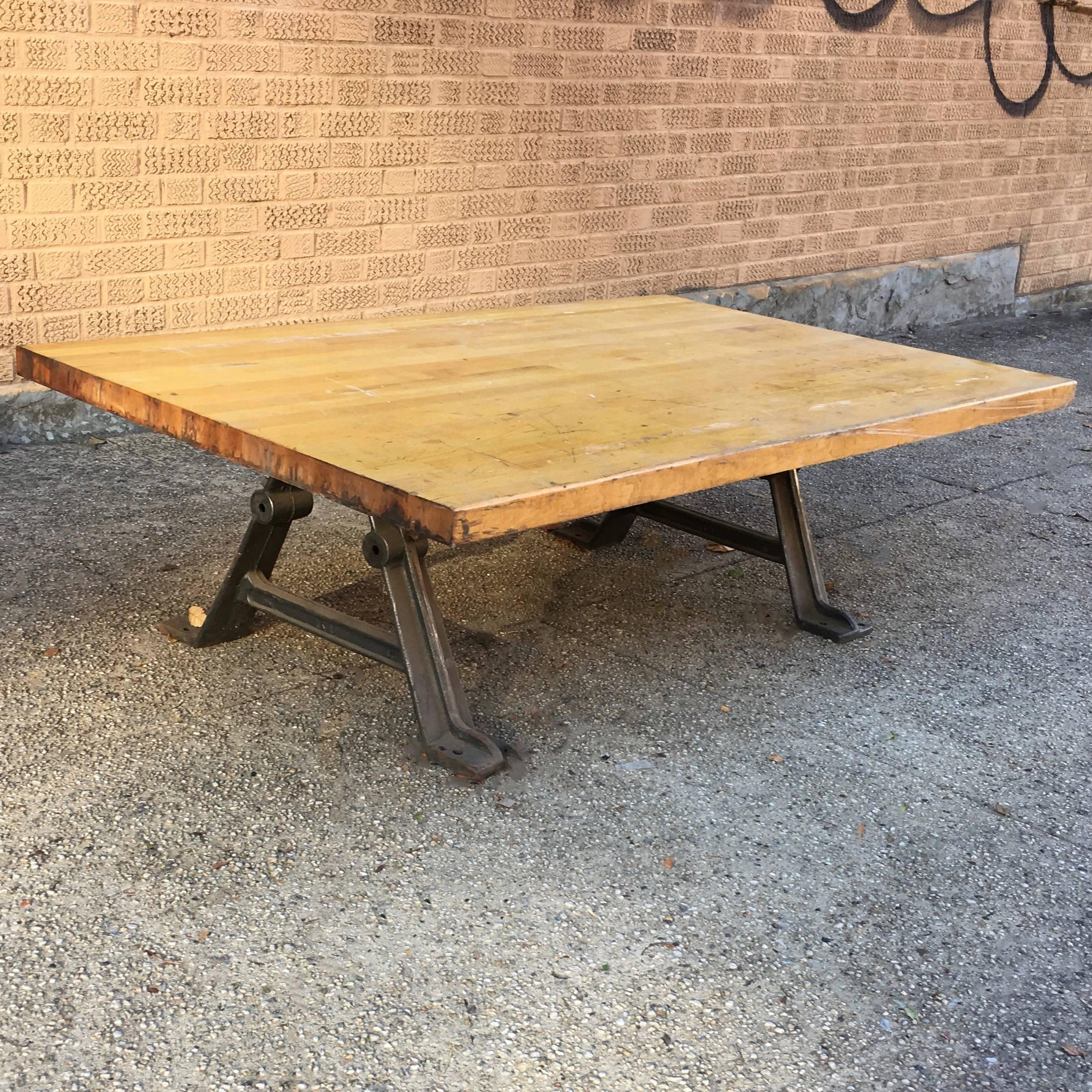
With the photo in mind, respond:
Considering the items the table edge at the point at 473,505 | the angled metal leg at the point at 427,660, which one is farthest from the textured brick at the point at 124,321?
the angled metal leg at the point at 427,660

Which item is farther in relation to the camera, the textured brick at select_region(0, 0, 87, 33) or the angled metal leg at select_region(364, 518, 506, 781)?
the textured brick at select_region(0, 0, 87, 33)

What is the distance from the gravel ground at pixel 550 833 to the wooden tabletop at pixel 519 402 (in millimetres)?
580

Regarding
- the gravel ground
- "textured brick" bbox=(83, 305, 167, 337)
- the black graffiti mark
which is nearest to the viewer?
the gravel ground

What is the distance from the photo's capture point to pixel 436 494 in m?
1.80

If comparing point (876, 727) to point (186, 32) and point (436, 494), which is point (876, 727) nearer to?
point (436, 494)

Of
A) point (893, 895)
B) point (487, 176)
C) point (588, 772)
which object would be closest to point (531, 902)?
point (588, 772)

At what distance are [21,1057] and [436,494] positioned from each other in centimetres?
87

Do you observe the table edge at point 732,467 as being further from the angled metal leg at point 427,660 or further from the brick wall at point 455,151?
the brick wall at point 455,151

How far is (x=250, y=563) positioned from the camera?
8.71 feet

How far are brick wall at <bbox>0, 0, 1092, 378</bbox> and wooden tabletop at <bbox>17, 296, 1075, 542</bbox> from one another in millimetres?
1284

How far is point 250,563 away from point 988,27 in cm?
561

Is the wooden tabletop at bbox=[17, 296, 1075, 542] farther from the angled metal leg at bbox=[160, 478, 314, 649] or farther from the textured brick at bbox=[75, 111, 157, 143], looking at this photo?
the textured brick at bbox=[75, 111, 157, 143]

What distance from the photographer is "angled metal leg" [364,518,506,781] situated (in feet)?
7.63

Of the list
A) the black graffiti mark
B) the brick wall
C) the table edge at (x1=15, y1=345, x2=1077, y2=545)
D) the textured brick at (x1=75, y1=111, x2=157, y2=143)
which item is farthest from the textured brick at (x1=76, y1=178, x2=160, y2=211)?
the black graffiti mark
